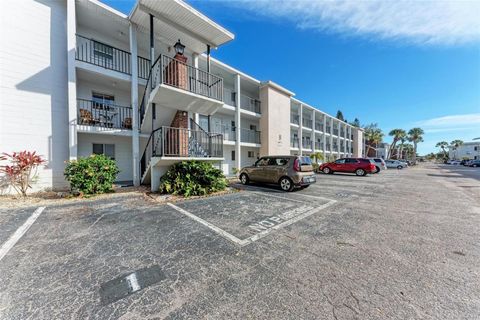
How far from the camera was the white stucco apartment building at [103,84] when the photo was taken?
753 centimetres

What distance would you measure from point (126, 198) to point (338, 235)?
23.7 ft

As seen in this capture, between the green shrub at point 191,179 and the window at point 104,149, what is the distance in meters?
4.48

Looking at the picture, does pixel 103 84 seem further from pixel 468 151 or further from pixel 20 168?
pixel 468 151

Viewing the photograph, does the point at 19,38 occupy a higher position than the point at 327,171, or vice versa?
the point at 19,38

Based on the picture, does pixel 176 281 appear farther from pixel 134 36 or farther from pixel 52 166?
pixel 134 36

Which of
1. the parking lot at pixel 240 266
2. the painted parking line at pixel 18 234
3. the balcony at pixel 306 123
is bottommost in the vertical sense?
the parking lot at pixel 240 266

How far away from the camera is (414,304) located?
2.06 meters

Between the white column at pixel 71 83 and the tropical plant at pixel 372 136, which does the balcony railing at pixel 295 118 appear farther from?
the tropical plant at pixel 372 136

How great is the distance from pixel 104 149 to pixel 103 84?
348 centimetres

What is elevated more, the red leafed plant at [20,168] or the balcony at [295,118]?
the balcony at [295,118]

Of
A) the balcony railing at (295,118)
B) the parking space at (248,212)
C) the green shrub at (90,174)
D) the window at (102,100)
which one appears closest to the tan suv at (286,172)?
the parking space at (248,212)

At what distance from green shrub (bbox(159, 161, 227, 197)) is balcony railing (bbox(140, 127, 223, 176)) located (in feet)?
1.89

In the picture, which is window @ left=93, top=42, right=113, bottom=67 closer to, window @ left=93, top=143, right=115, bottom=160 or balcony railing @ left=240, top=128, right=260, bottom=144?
window @ left=93, top=143, right=115, bottom=160

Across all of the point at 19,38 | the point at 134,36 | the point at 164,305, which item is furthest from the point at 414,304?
the point at 19,38
